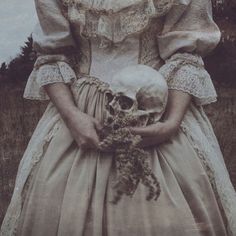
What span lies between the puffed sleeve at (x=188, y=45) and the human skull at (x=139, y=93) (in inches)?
4.7

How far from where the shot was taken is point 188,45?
383 centimetres

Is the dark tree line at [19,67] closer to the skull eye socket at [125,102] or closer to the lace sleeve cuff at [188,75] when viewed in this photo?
the lace sleeve cuff at [188,75]

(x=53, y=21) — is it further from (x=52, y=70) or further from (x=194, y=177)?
(x=194, y=177)

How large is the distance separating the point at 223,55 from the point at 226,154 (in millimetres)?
407

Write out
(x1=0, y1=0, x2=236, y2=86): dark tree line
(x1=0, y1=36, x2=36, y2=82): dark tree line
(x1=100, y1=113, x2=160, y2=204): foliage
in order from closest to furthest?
(x1=100, y1=113, x2=160, y2=204): foliage < (x1=0, y1=36, x2=36, y2=82): dark tree line < (x1=0, y1=0, x2=236, y2=86): dark tree line

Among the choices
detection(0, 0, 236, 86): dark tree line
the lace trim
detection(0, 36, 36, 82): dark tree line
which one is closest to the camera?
the lace trim

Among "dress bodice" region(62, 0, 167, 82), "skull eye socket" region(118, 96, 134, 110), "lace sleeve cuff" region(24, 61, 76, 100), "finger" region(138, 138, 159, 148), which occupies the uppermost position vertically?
"dress bodice" region(62, 0, 167, 82)

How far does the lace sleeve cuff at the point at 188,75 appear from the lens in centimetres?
381

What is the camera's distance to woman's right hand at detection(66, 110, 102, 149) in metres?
3.67

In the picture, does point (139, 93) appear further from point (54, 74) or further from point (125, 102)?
point (54, 74)

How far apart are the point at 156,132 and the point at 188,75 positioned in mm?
243

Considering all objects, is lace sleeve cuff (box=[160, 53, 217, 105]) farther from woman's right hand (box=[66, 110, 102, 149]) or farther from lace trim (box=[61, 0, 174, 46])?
woman's right hand (box=[66, 110, 102, 149])

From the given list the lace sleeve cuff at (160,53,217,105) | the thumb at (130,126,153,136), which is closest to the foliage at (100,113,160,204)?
the thumb at (130,126,153,136)

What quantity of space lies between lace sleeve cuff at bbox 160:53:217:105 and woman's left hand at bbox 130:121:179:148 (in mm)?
134
